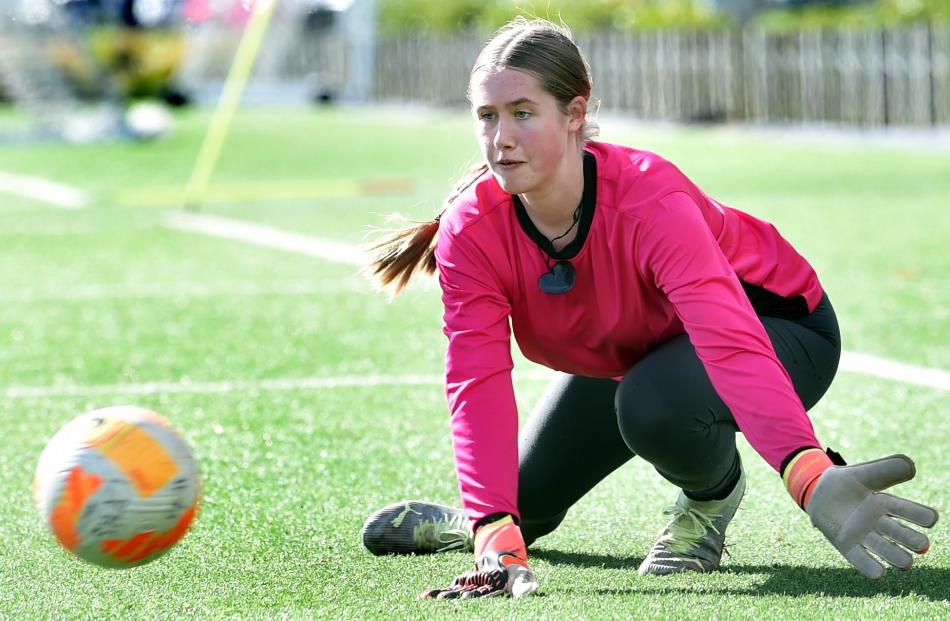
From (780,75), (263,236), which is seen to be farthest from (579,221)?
(780,75)

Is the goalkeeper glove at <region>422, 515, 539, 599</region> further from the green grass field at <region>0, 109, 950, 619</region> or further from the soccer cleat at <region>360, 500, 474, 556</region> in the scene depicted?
Answer: the soccer cleat at <region>360, 500, 474, 556</region>

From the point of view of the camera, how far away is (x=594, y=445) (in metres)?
4.68

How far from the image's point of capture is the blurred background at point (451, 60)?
2616 centimetres

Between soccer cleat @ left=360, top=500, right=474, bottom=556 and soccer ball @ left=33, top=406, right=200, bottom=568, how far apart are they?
66cm

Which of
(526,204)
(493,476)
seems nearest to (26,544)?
(493,476)

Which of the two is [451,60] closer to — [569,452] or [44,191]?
[44,191]

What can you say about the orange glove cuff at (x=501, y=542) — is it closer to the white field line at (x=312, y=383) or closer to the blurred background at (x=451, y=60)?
the white field line at (x=312, y=383)

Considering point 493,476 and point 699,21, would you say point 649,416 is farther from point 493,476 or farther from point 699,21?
point 699,21

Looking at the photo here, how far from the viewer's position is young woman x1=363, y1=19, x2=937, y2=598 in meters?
3.72

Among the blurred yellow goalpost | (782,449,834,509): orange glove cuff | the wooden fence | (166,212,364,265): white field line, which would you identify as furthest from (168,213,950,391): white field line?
the wooden fence

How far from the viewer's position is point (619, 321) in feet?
13.8

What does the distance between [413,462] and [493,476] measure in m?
1.85

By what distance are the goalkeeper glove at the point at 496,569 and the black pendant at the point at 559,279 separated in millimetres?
623

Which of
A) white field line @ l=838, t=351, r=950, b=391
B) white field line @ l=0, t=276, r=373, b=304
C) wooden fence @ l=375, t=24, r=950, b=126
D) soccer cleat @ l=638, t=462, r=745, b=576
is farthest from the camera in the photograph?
wooden fence @ l=375, t=24, r=950, b=126
